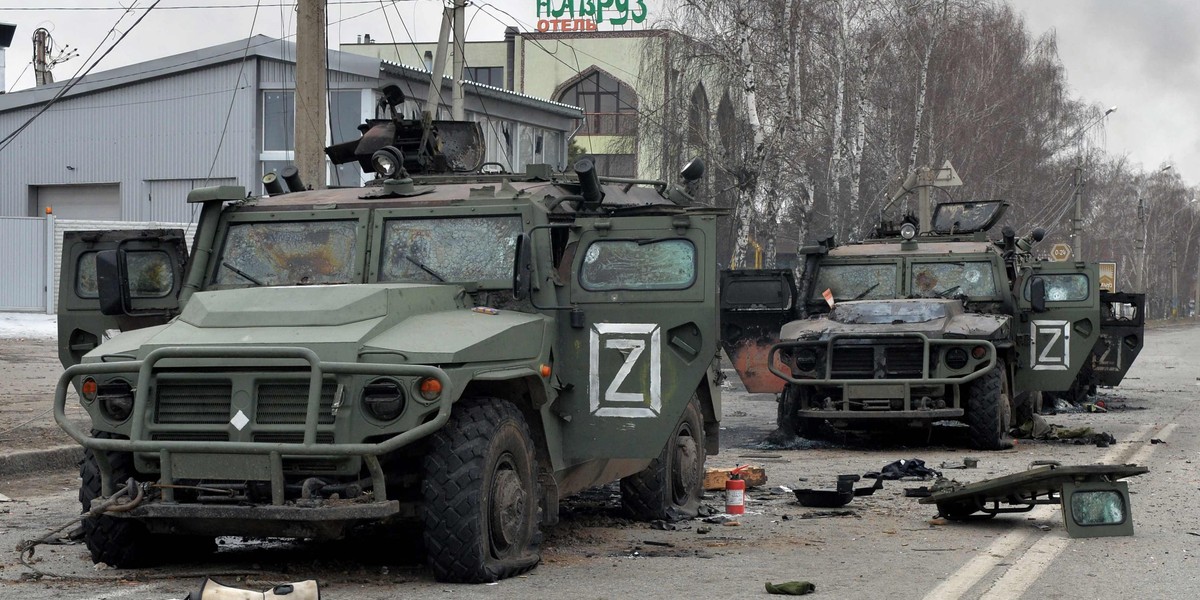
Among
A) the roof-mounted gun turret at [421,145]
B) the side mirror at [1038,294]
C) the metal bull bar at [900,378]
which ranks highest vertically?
the roof-mounted gun turret at [421,145]

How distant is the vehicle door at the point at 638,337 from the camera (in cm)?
820

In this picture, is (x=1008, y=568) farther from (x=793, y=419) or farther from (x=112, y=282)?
(x=793, y=419)

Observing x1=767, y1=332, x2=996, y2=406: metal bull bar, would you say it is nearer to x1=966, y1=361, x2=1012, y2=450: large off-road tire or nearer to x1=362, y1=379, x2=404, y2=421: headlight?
x1=966, y1=361, x2=1012, y2=450: large off-road tire

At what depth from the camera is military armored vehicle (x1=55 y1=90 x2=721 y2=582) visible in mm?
6762

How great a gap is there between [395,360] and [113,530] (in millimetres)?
1688

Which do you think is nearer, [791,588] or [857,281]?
[791,588]

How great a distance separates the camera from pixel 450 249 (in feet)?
27.4

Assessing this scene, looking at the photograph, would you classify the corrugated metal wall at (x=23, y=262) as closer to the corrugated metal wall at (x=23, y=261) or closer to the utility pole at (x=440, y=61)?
the corrugated metal wall at (x=23, y=261)

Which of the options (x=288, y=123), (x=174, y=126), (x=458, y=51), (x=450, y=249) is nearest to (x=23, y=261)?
(x=174, y=126)

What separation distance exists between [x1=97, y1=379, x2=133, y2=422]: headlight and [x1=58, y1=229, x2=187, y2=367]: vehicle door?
1498 mm

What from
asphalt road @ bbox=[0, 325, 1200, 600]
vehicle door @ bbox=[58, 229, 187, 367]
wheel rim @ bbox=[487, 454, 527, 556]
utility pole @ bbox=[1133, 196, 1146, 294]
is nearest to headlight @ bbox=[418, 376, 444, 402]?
wheel rim @ bbox=[487, 454, 527, 556]

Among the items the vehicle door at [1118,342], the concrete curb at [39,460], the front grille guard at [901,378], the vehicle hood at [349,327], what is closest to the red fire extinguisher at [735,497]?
the vehicle hood at [349,327]

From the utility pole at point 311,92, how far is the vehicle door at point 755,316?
14.1 ft

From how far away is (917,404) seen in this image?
14.2 metres
